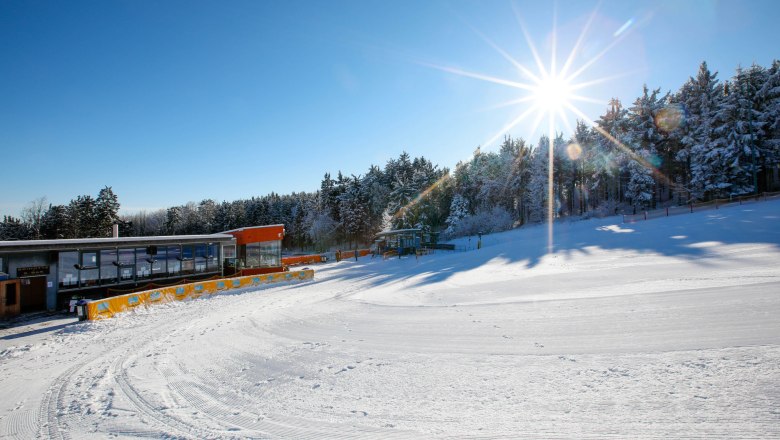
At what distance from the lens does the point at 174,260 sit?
19875 mm

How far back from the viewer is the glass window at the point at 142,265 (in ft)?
59.9

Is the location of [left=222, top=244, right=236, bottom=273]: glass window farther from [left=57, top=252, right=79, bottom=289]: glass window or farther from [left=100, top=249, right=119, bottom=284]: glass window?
[left=57, top=252, right=79, bottom=289]: glass window

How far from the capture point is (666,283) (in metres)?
11.8

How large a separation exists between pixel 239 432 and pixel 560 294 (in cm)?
1079

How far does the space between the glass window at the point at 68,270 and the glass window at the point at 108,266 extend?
92 cm

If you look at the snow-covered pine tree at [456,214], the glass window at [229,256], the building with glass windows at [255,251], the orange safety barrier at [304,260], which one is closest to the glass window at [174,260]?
the glass window at [229,256]

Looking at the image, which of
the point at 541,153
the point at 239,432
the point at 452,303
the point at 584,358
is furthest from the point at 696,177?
the point at 239,432

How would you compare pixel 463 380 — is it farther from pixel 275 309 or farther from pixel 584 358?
pixel 275 309

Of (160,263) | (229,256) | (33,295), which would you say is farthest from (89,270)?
(229,256)

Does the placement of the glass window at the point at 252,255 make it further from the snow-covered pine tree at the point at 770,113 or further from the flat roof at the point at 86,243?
the snow-covered pine tree at the point at 770,113

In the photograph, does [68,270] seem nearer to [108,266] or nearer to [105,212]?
[108,266]

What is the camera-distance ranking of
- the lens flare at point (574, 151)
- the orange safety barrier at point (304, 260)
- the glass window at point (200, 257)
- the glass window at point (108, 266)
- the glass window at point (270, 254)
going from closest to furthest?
the glass window at point (108, 266) → the glass window at point (200, 257) → the glass window at point (270, 254) → the orange safety barrier at point (304, 260) → the lens flare at point (574, 151)

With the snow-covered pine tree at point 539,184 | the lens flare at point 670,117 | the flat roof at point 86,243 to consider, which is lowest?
the flat roof at point 86,243

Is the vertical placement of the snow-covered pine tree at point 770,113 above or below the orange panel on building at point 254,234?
above
